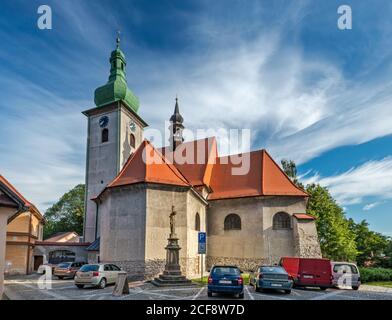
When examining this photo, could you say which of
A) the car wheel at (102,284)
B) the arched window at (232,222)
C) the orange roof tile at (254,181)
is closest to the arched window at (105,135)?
the orange roof tile at (254,181)

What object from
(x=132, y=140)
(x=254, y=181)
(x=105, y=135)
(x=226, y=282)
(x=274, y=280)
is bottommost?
(x=274, y=280)

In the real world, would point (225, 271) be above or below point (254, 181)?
below

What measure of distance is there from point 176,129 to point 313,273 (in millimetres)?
23609

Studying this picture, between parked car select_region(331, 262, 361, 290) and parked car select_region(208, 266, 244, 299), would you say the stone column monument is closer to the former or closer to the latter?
parked car select_region(208, 266, 244, 299)

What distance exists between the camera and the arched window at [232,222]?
85.7 ft

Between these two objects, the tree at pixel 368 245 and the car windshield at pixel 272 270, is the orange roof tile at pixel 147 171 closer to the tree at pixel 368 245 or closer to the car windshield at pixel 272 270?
the car windshield at pixel 272 270

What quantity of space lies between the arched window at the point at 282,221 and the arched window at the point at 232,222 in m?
2.87

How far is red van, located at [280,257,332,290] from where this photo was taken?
1534 centimetres

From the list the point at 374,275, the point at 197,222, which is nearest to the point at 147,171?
the point at 197,222

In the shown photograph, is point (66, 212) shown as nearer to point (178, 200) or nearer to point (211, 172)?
point (211, 172)

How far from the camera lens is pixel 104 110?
109 ft

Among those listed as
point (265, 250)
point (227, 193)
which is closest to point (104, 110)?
point (227, 193)

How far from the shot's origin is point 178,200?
21359 mm

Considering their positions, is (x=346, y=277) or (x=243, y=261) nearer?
(x=346, y=277)
